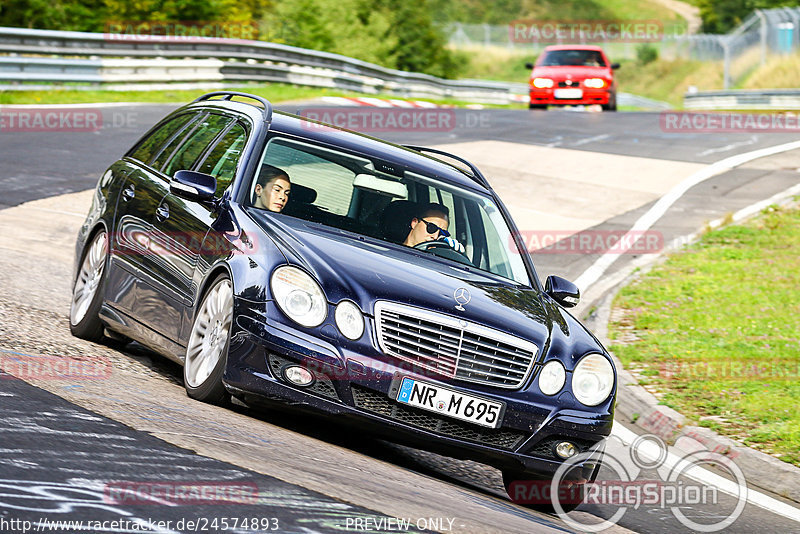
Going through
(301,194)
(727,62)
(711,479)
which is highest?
(301,194)

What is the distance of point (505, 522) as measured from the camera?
5.16 m

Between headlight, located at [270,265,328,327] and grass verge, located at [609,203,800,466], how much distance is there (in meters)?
3.55

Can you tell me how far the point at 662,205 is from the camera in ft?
58.1

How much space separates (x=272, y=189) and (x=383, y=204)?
707 mm

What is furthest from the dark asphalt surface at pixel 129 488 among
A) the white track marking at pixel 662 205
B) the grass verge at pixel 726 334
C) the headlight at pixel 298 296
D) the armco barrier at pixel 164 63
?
the armco barrier at pixel 164 63

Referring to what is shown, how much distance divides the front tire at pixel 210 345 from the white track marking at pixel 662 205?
677 cm

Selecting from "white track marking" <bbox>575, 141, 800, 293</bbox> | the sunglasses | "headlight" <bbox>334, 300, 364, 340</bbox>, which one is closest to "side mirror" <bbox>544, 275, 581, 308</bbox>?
the sunglasses

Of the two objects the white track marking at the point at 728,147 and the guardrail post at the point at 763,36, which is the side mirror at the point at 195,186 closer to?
the white track marking at the point at 728,147

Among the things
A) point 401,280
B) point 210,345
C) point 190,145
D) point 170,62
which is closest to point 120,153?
point 170,62

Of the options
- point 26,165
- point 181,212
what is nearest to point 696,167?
point 26,165

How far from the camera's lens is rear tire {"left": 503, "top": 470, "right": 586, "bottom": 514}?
626 cm

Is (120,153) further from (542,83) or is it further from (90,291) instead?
(542,83)

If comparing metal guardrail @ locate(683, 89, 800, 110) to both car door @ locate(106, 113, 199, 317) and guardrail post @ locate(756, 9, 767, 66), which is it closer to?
guardrail post @ locate(756, 9, 767, 66)

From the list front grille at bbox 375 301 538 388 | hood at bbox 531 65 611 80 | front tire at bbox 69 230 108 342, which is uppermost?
front grille at bbox 375 301 538 388
